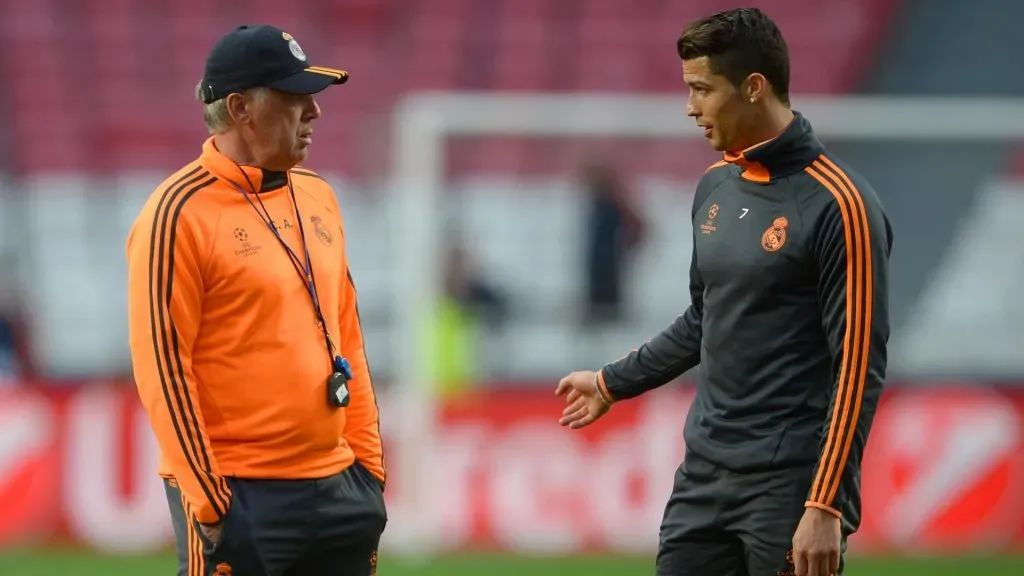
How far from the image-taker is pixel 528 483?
8812mm

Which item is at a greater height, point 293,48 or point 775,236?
point 293,48

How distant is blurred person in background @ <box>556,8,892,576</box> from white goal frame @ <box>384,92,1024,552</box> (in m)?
5.28

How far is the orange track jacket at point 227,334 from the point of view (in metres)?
3.68

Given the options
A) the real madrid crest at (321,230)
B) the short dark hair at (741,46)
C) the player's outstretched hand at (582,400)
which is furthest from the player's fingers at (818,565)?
the real madrid crest at (321,230)

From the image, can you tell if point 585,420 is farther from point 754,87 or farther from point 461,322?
point 461,322

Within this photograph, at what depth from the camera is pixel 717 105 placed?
380 cm

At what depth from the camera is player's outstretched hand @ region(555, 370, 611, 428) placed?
4.21 metres

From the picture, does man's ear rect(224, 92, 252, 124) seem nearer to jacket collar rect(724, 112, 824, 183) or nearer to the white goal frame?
jacket collar rect(724, 112, 824, 183)

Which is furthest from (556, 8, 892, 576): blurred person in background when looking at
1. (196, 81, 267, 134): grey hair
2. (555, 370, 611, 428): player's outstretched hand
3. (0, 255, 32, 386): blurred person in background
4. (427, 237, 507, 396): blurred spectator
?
(0, 255, 32, 386): blurred person in background

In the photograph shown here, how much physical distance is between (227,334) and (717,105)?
49.1 inches

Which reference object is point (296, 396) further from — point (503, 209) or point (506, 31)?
point (506, 31)

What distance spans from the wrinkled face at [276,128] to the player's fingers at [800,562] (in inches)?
57.2

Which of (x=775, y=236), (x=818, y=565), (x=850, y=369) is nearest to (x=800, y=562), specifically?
(x=818, y=565)

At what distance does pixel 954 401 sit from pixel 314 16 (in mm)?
6377
